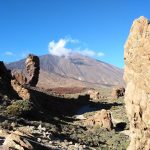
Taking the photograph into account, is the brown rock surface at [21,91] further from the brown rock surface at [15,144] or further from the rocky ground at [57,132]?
the brown rock surface at [15,144]

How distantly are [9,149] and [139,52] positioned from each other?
5.46m

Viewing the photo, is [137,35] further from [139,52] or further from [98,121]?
[98,121]

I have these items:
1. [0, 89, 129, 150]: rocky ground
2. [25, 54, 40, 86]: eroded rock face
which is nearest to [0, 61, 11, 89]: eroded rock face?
[0, 89, 129, 150]: rocky ground

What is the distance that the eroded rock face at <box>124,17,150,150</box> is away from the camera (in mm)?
13508

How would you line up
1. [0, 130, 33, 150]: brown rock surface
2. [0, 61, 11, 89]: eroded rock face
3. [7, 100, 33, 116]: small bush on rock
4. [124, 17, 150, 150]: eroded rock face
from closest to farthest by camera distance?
[124, 17, 150, 150]: eroded rock face → [0, 130, 33, 150]: brown rock surface → [7, 100, 33, 116]: small bush on rock → [0, 61, 11, 89]: eroded rock face

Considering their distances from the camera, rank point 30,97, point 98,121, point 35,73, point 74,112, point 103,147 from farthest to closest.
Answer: point 35,73
point 74,112
point 30,97
point 98,121
point 103,147

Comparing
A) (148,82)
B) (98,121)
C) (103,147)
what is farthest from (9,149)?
(98,121)

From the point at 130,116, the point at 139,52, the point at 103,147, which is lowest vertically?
the point at 103,147

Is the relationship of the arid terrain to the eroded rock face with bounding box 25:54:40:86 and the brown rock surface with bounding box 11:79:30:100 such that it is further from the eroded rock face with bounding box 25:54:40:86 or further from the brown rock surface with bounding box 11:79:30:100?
the eroded rock face with bounding box 25:54:40:86

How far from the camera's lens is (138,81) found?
13836mm

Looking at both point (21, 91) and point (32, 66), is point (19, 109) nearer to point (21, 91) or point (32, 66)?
A: point (21, 91)

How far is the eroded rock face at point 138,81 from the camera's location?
532 inches

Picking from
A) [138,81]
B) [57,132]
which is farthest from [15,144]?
[57,132]

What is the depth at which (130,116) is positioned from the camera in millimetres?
14250
